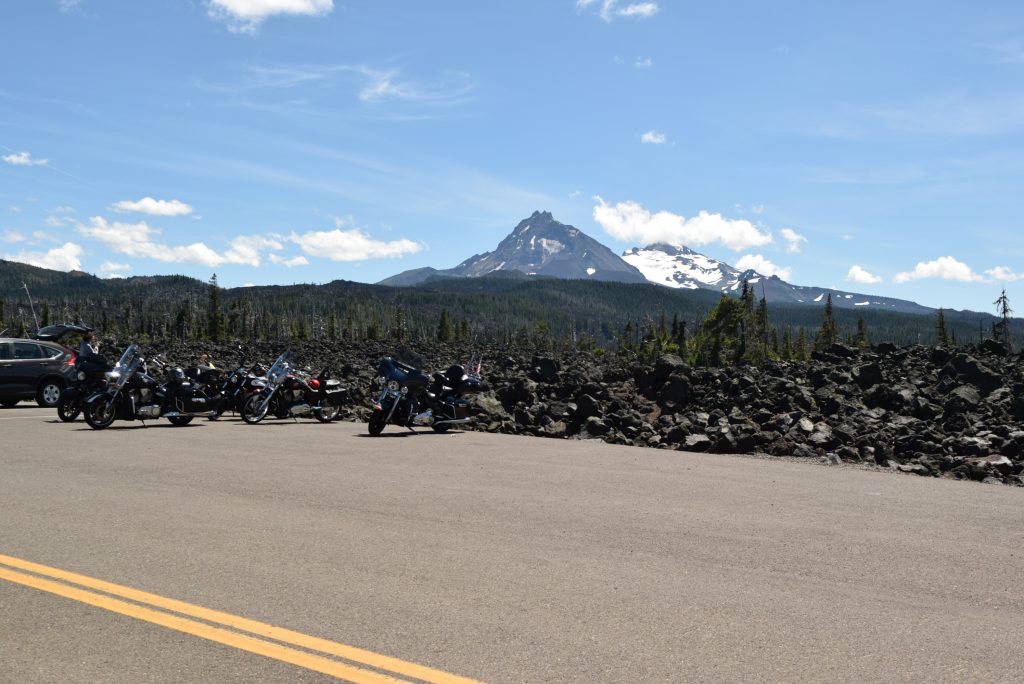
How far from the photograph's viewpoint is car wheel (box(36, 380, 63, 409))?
22312 millimetres

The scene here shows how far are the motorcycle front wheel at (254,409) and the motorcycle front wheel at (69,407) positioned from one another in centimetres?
360

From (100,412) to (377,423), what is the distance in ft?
18.4

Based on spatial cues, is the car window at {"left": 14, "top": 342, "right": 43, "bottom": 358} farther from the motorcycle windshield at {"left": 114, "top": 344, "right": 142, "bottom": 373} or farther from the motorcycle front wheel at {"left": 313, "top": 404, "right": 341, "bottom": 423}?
the motorcycle front wheel at {"left": 313, "top": 404, "right": 341, "bottom": 423}

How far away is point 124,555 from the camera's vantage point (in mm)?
6336

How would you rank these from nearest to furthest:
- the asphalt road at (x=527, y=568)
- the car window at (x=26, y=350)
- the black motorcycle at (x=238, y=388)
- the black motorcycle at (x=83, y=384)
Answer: the asphalt road at (x=527, y=568), the black motorcycle at (x=83, y=384), the black motorcycle at (x=238, y=388), the car window at (x=26, y=350)

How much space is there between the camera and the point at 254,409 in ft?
61.4

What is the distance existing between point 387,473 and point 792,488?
5.41 metres

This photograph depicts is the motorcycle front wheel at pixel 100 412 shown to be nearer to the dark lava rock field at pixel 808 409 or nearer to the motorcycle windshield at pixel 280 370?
the motorcycle windshield at pixel 280 370

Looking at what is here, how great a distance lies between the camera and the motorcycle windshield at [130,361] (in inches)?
670

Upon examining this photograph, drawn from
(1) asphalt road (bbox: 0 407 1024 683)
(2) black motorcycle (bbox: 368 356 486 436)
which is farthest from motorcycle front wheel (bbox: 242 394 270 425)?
(1) asphalt road (bbox: 0 407 1024 683)

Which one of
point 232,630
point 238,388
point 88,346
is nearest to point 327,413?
point 238,388

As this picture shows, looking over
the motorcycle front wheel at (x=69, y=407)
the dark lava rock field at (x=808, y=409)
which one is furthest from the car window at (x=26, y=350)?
the dark lava rock field at (x=808, y=409)

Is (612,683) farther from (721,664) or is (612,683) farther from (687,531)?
(687,531)

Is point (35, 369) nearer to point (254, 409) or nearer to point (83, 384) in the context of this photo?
point (83, 384)
